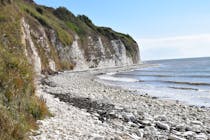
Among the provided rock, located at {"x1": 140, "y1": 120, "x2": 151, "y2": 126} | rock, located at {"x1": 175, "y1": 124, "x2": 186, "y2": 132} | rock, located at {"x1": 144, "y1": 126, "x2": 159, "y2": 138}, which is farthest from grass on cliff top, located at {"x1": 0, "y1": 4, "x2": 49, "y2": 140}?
rock, located at {"x1": 175, "y1": 124, "x2": 186, "y2": 132}

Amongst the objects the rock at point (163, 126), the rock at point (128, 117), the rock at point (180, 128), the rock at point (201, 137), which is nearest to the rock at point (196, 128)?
the rock at point (180, 128)

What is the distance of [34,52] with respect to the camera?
152 ft

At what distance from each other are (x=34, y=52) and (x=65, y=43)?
89.7ft

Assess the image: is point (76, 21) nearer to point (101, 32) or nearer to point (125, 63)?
point (101, 32)

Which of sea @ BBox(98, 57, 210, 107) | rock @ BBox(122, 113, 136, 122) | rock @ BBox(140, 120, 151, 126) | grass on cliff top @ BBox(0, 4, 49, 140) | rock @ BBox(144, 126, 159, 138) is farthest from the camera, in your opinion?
sea @ BBox(98, 57, 210, 107)

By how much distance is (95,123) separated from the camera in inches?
478

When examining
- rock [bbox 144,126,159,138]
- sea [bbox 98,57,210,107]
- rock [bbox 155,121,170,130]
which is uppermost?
rock [bbox 144,126,159,138]

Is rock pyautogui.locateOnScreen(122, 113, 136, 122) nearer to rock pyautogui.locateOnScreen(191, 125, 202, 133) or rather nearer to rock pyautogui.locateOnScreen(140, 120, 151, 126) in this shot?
rock pyautogui.locateOnScreen(140, 120, 151, 126)

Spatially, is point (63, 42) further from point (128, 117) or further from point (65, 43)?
point (128, 117)

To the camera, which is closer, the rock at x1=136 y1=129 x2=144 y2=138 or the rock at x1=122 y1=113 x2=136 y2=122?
the rock at x1=136 y1=129 x2=144 y2=138

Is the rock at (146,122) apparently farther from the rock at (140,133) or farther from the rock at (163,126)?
the rock at (140,133)

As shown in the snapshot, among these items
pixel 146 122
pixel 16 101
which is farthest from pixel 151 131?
pixel 16 101

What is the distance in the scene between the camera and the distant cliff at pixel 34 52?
9.98m

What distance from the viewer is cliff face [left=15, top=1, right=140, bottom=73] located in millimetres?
53562
